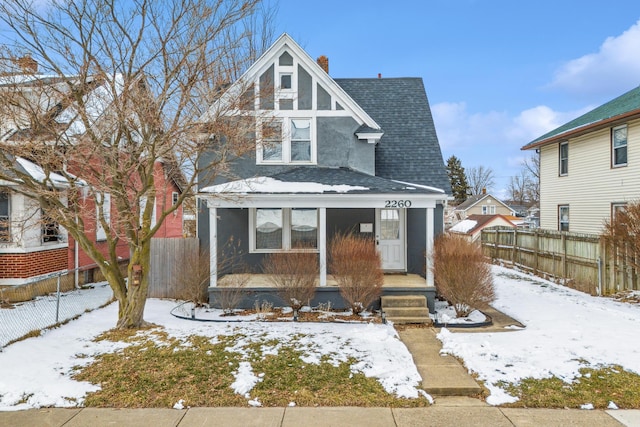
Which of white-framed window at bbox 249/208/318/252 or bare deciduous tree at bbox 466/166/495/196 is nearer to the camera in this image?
white-framed window at bbox 249/208/318/252

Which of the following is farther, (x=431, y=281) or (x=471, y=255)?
(x=431, y=281)

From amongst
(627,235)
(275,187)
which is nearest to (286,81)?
(275,187)

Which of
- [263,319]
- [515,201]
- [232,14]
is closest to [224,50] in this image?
[232,14]

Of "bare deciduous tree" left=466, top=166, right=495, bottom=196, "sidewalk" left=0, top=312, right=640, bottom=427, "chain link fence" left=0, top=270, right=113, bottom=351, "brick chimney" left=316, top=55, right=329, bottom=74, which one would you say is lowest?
"sidewalk" left=0, top=312, right=640, bottom=427

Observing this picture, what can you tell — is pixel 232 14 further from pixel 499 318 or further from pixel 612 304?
pixel 612 304

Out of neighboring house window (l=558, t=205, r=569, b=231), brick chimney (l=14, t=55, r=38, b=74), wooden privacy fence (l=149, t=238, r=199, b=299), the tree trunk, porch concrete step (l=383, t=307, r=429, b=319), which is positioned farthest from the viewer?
neighboring house window (l=558, t=205, r=569, b=231)

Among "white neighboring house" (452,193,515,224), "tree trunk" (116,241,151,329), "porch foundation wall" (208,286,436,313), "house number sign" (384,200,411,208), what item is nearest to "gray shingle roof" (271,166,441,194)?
"house number sign" (384,200,411,208)

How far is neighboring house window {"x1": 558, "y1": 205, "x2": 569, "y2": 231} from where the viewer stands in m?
17.9

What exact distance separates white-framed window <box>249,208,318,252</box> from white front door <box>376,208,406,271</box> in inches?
74.3

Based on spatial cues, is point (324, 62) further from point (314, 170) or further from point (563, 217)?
point (563, 217)

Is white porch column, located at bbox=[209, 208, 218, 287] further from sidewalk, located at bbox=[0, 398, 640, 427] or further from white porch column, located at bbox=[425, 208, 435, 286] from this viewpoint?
white porch column, located at bbox=[425, 208, 435, 286]

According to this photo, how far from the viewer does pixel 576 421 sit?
4.50m

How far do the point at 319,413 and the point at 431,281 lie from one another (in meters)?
5.58

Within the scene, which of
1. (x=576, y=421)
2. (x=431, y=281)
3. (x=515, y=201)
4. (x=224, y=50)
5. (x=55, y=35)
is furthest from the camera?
(x=515, y=201)
